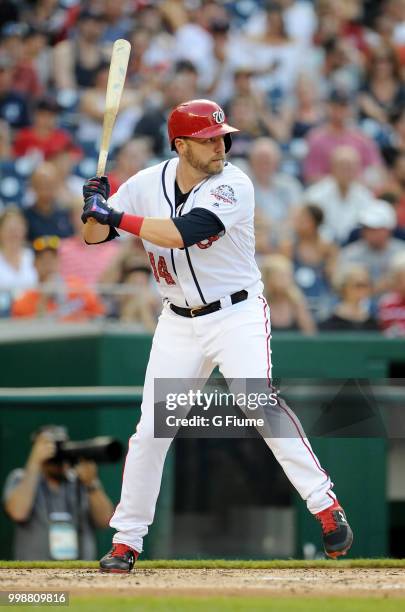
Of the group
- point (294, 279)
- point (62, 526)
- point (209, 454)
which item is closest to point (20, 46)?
point (294, 279)

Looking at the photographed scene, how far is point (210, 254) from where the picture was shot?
5207mm

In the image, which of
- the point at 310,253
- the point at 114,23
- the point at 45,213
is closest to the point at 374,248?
the point at 310,253

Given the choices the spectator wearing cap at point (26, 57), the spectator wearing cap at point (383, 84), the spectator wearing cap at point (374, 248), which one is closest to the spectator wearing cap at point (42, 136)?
the spectator wearing cap at point (26, 57)

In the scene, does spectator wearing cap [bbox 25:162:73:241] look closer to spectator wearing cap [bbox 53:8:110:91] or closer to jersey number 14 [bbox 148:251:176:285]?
spectator wearing cap [bbox 53:8:110:91]

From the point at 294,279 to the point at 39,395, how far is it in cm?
251

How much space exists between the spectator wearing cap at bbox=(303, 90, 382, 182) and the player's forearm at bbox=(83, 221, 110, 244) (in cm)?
572

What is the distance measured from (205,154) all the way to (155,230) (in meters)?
0.45

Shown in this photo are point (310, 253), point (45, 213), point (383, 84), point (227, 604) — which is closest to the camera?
point (227, 604)

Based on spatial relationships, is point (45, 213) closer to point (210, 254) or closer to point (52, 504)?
point (52, 504)

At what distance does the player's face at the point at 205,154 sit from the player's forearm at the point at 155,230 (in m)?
0.36

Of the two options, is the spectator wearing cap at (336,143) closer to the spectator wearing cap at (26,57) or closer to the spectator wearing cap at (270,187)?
the spectator wearing cap at (270,187)

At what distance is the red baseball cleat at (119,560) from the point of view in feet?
17.1

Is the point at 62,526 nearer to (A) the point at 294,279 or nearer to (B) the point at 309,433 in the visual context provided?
(B) the point at 309,433

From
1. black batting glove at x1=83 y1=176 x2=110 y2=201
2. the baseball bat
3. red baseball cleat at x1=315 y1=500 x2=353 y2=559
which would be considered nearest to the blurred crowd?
the baseball bat
